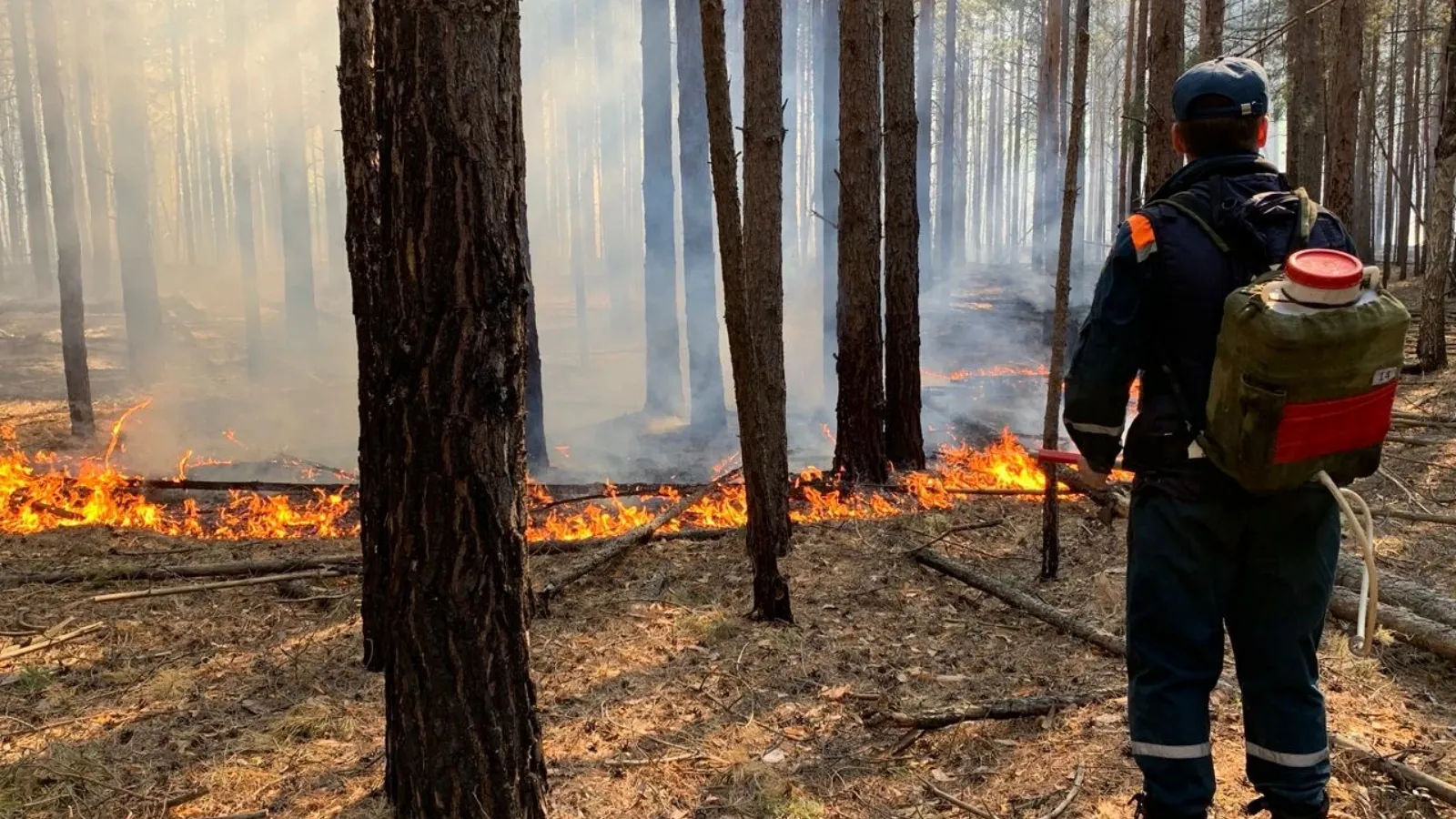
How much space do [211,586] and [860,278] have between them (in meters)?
6.40

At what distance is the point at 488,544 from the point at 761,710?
6.96 ft

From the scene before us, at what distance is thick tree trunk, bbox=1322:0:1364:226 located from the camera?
11.3 meters

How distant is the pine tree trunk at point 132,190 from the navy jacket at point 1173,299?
923 inches

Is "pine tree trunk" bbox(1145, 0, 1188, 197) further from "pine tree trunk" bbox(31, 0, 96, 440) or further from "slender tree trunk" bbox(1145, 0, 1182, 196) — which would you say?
"pine tree trunk" bbox(31, 0, 96, 440)

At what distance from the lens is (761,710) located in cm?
436

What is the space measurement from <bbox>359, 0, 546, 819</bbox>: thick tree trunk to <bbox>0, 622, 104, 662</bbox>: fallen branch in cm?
366

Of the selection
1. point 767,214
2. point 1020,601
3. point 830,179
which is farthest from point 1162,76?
point 830,179

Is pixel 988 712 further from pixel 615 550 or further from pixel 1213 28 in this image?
pixel 1213 28

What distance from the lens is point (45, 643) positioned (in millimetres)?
5227

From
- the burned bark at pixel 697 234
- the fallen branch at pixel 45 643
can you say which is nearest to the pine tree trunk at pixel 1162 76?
the fallen branch at pixel 45 643

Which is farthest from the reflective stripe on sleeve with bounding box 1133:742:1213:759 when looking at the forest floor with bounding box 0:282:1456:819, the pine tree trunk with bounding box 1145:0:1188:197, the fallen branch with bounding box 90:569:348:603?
the fallen branch with bounding box 90:569:348:603

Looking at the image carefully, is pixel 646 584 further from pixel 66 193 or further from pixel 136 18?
pixel 136 18

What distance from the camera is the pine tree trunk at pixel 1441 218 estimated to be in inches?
414

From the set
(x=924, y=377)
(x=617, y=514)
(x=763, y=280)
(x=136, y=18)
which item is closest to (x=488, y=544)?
(x=763, y=280)
